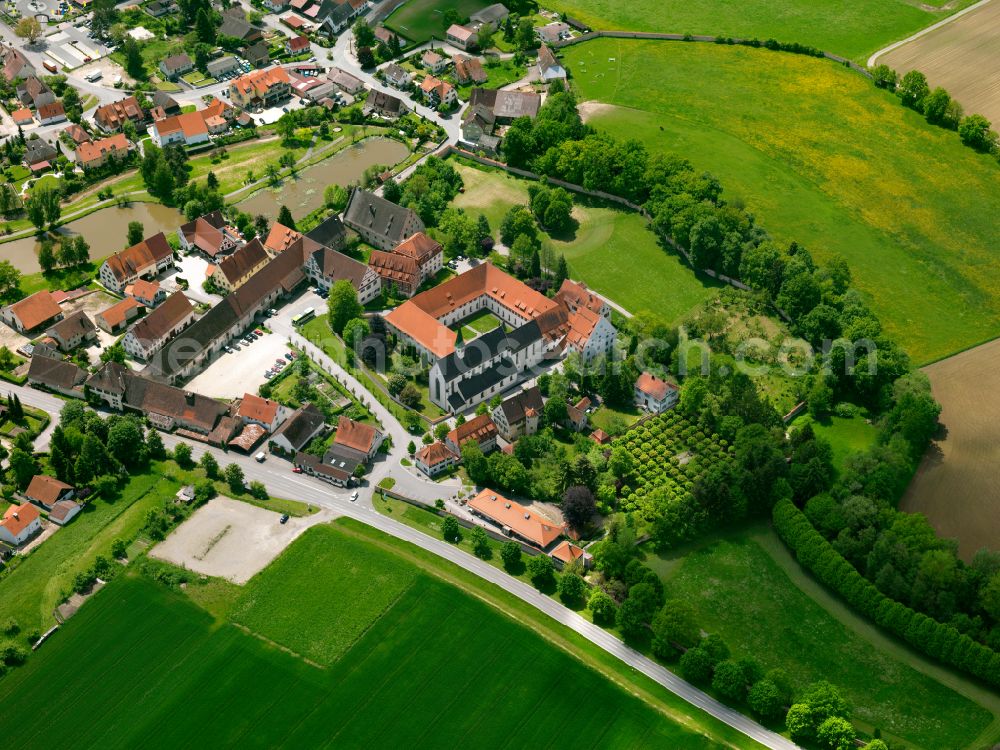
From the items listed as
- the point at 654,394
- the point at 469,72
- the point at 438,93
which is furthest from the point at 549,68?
the point at 654,394

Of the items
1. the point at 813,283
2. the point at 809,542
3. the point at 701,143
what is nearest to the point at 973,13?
the point at 701,143

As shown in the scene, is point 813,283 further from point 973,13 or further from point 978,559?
point 973,13

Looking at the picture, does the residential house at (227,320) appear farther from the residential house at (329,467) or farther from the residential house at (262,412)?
the residential house at (329,467)

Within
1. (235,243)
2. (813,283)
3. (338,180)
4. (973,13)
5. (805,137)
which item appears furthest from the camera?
(973,13)

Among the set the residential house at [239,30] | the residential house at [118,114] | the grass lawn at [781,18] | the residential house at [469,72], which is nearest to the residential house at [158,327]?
the residential house at [118,114]

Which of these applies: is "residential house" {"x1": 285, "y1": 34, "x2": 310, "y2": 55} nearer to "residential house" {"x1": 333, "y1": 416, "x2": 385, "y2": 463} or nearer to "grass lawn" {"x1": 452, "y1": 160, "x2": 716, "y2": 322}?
"grass lawn" {"x1": 452, "y1": 160, "x2": 716, "y2": 322}

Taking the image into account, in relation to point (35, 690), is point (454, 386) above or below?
above

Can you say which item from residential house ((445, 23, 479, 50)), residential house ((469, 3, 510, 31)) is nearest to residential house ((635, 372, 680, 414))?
residential house ((445, 23, 479, 50))
